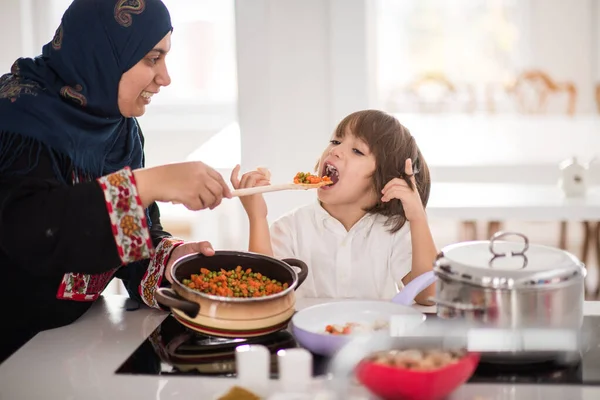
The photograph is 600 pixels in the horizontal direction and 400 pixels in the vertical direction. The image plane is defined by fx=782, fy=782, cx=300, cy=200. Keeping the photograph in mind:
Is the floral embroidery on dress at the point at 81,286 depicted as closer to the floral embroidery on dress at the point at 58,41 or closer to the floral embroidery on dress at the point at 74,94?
the floral embroidery on dress at the point at 74,94

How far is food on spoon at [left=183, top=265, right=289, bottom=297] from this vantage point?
1525mm

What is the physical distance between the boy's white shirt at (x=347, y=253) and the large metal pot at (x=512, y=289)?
0.70 m

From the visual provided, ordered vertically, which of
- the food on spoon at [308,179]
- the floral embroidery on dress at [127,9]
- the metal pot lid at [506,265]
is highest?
the floral embroidery on dress at [127,9]

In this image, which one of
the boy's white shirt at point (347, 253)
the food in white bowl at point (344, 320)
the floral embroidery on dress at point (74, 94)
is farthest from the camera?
the boy's white shirt at point (347, 253)

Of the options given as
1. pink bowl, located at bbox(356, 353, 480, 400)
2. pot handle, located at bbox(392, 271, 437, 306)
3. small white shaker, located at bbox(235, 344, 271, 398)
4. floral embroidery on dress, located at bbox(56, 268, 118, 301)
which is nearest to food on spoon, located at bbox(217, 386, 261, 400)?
small white shaker, located at bbox(235, 344, 271, 398)

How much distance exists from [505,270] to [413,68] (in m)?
6.07

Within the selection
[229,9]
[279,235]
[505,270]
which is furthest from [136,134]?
[229,9]

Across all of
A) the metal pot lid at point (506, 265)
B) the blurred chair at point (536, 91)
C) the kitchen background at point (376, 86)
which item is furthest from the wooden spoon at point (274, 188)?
the blurred chair at point (536, 91)

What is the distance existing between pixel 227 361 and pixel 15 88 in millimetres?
762

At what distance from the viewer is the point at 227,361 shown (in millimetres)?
1398

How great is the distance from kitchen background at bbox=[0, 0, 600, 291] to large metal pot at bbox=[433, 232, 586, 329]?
2109 millimetres

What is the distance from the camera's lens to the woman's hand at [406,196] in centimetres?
192

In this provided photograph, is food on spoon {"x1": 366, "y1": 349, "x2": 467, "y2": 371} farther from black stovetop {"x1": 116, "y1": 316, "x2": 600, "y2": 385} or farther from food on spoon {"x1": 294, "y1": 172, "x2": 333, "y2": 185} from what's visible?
food on spoon {"x1": 294, "y1": 172, "x2": 333, "y2": 185}

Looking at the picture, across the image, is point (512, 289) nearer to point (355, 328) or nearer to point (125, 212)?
point (355, 328)
